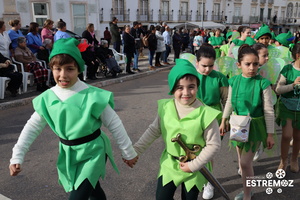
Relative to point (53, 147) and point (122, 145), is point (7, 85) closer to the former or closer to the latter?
point (53, 147)

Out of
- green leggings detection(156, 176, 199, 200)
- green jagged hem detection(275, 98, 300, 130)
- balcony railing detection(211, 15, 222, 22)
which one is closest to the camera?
green leggings detection(156, 176, 199, 200)

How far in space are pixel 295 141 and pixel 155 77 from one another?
7.25 meters

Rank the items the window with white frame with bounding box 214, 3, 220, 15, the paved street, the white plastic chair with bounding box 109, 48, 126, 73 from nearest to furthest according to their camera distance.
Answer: the paved street → the white plastic chair with bounding box 109, 48, 126, 73 → the window with white frame with bounding box 214, 3, 220, 15

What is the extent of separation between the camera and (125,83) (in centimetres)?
924

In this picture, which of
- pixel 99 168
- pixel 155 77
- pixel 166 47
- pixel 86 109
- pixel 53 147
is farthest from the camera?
pixel 166 47

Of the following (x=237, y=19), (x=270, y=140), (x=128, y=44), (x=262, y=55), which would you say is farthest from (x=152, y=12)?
(x=270, y=140)

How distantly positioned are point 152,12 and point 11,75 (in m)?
29.3

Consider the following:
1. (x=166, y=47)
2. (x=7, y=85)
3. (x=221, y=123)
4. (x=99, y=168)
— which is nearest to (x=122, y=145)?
(x=99, y=168)

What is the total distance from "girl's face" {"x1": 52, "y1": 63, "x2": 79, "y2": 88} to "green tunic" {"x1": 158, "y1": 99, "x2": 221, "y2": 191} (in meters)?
0.72

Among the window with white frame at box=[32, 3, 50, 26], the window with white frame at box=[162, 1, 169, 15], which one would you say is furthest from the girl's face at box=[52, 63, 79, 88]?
the window with white frame at box=[162, 1, 169, 15]

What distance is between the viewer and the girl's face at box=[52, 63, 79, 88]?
80.4 inches

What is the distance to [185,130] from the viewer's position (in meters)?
2.04

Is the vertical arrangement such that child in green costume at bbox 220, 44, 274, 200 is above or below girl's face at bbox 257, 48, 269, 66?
below

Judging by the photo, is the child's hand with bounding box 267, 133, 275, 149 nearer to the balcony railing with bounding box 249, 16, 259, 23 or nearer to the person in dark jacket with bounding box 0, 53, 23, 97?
the person in dark jacket with bounding box 0, 53, 23, 97
